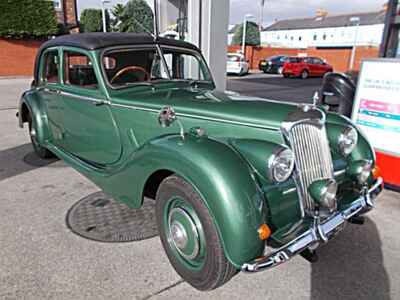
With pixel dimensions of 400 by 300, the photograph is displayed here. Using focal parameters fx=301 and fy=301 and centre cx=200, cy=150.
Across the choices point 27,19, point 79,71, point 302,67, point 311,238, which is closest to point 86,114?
point 79,71

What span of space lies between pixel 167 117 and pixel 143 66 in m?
1.07

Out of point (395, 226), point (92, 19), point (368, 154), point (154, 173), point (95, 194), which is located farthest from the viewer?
point (92, 19)

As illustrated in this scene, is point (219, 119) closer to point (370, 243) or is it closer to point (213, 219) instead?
point (213, 219)

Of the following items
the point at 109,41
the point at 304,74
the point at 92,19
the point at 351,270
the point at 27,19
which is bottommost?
the point at 351,270

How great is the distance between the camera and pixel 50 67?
405 cm

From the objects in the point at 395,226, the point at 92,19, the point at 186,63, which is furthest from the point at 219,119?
the point at 92,19

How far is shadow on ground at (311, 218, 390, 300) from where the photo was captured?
7.28ft

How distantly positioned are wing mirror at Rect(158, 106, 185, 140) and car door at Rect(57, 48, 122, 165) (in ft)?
2.28

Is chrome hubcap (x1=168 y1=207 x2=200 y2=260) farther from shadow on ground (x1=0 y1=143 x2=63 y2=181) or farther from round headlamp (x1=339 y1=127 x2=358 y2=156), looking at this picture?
shadow on ground (x1=0 y1=143 x2=63 y2=181)

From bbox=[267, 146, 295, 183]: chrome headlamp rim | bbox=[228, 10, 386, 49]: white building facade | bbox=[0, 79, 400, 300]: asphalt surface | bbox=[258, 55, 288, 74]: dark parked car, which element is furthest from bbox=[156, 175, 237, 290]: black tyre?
bbox=[228, 10, 386, 49]: white building facade

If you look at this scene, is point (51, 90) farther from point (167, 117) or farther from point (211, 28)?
point (211, 28)

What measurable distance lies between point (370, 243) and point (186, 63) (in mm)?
2796

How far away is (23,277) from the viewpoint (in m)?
2.27

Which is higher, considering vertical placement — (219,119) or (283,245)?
(219,119)
